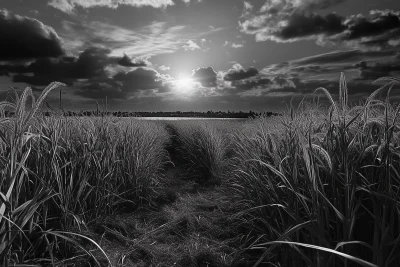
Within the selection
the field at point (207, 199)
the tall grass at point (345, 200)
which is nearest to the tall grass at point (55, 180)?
the field at point (207, 199)

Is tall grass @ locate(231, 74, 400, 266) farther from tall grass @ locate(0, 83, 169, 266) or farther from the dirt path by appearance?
tall grass @ locate(0, 83, 169, 266)

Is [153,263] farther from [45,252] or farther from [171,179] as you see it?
[171,179]

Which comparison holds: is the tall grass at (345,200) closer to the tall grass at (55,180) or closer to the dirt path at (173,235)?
the dirt path at (173,235)

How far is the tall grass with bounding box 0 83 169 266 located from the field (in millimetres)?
13

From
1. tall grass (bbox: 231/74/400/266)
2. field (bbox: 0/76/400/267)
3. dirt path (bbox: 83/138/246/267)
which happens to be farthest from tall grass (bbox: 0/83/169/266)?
tall grass (bbox: 231/74/400/266)

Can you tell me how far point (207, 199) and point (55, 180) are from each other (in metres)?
2.63

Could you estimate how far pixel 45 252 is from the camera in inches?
87.1

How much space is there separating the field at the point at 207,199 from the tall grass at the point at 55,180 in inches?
0.5

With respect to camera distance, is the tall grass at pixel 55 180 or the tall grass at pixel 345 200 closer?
the tall grass at pixel 345 200

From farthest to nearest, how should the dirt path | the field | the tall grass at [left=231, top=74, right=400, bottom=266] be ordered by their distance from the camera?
the dirt path → the field → the tall grass at [left=231, top=74, right=400, bottom=266]

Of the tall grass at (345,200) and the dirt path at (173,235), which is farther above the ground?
the tall grass at (345,200)

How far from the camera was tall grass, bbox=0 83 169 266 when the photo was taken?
1.76 meters

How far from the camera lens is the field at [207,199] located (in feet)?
5.01

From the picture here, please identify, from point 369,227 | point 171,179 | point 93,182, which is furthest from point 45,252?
point 171,179
